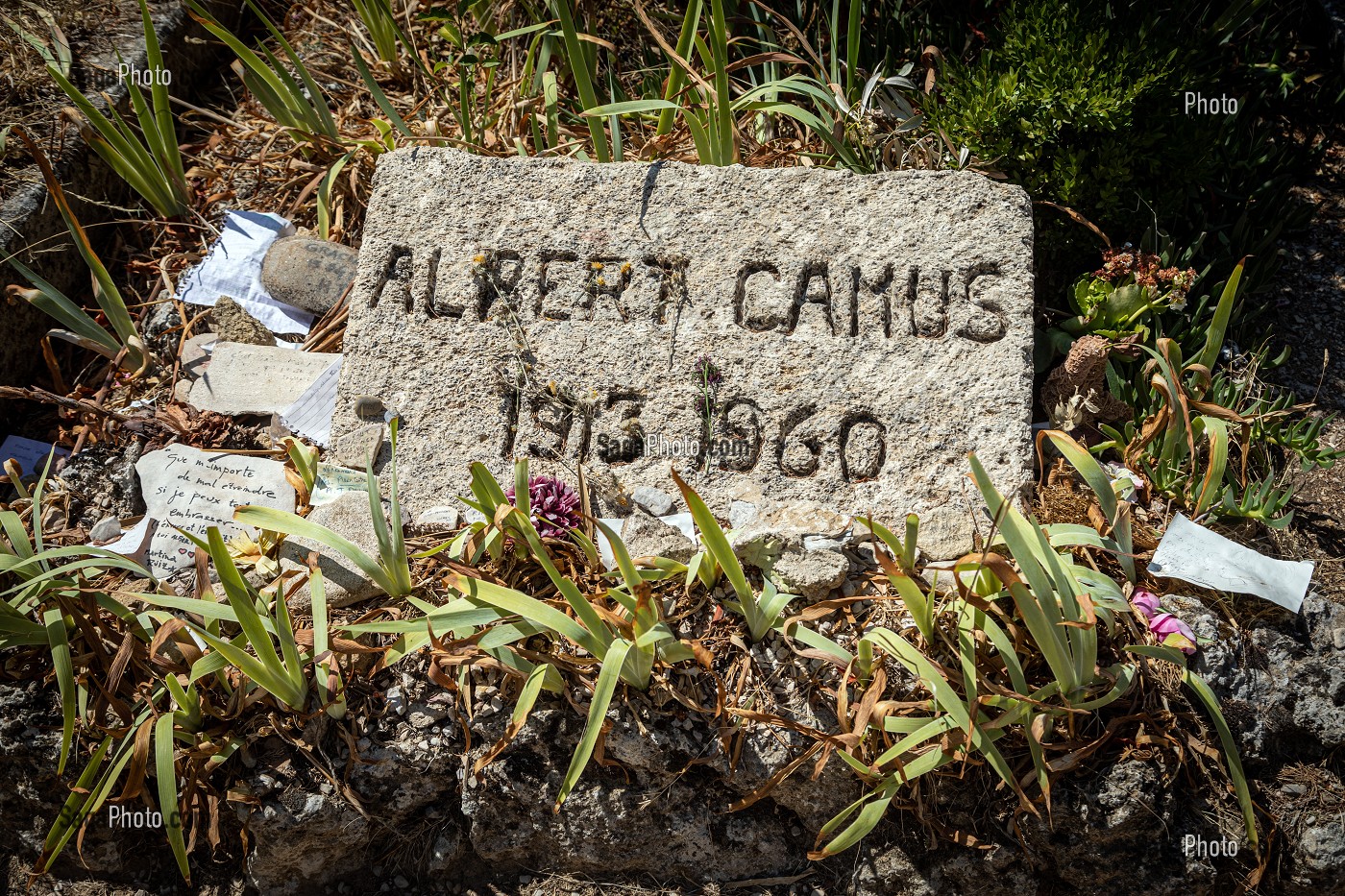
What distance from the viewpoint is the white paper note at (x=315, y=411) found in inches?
98.6

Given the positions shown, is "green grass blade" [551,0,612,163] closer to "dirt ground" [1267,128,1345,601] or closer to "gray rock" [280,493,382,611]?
"gray rock" [280,493,382,611]

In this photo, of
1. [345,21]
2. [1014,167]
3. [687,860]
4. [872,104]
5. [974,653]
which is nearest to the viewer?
[974,653]

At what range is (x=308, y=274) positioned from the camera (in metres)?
2.74

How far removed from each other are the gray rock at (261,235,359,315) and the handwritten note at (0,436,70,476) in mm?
779

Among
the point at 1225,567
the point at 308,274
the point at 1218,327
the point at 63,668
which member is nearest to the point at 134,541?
the point at 63,668

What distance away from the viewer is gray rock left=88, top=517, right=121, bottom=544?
2.36 meters

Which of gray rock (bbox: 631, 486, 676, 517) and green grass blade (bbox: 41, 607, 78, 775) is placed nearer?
green grass blade (bbox: 41, 607, 78, 775)

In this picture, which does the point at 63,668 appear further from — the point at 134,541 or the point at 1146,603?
the point at 1146,603

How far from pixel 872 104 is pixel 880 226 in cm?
72

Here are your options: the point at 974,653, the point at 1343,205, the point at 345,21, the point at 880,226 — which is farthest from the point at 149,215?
the point at 1343,205

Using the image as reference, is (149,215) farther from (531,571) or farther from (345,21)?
(531,571)

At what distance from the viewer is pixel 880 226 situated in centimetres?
240

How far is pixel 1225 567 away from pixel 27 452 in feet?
10.6

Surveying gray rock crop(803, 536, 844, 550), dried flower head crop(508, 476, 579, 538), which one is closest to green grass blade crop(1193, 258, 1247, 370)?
gray rock crop(803, 536, 844, 550)
